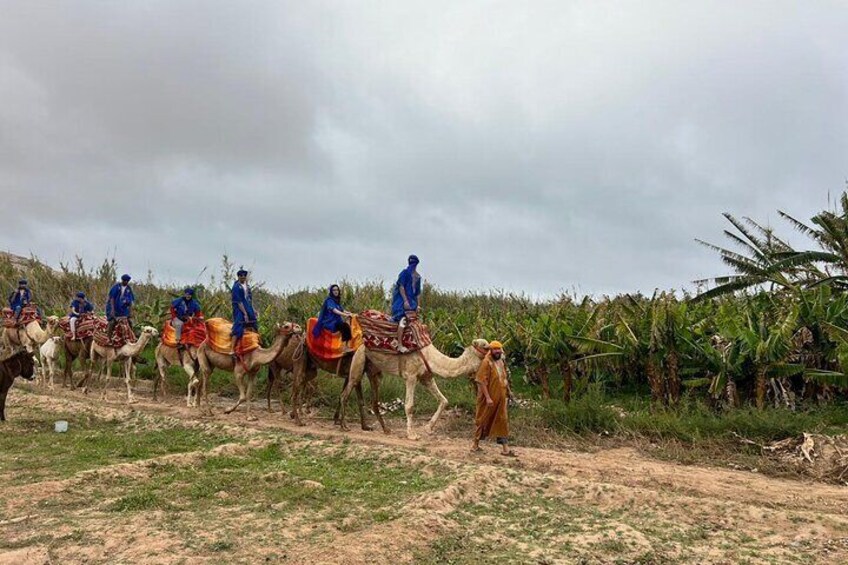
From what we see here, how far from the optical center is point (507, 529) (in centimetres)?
603

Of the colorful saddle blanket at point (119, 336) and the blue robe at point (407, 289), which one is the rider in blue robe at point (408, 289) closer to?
the blue robe at point (407, 289)

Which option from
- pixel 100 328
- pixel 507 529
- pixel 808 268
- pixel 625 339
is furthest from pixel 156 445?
pixel 808 268

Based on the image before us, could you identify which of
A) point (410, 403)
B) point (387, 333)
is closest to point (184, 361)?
point (387, 333)

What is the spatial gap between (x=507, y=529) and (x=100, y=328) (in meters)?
13.2

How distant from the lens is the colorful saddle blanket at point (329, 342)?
11.9m

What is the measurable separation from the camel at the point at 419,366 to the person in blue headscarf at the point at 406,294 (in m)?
0.32

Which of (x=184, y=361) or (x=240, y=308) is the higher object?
(x=240, y=308)

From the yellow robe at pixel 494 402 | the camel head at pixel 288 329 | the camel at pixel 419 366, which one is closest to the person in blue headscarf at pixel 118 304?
the camel head at pixel 288 329

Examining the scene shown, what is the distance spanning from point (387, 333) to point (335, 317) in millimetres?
1173

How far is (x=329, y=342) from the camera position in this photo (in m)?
12.2

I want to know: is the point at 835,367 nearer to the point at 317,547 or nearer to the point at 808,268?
the point at 808,268

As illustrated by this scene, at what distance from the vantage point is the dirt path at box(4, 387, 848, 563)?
5.40 m

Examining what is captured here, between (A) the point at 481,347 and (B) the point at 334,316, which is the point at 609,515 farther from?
(B) the point at 334,316

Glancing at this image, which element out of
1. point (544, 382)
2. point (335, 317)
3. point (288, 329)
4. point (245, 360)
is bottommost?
point (544, 382)
